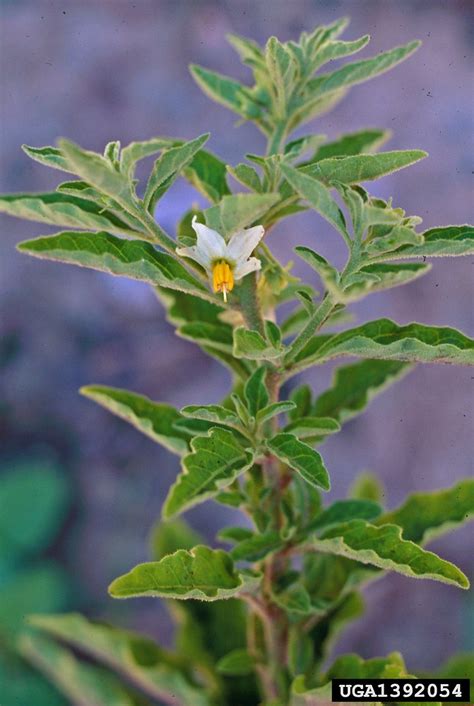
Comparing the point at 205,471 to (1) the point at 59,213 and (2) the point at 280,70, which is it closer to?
(1) the point at 59,213

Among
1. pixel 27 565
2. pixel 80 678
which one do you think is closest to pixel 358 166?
pixel 80 678

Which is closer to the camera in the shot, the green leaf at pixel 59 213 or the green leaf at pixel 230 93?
the green leaf at pixel 59 213

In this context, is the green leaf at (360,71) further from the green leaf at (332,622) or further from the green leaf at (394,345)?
the green leaf at (332,622)

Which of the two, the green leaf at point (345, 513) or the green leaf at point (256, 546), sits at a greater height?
the green leaf at point (345, 513)

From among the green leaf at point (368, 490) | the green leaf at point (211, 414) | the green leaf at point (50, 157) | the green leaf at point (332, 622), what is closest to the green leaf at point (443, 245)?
the green leaf at point (211, 414)

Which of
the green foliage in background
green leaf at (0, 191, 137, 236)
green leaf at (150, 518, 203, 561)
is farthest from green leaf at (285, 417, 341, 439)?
the green foliage in background

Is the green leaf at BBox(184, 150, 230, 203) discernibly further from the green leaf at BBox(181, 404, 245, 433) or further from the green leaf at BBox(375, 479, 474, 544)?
the green leaf at BBox(375, 479, 474, 544)

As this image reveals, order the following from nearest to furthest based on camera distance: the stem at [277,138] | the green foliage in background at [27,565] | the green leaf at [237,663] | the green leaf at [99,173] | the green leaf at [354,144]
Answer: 1. the green leaf at [99,173]
2. the stem at [277,138]
3. the green leaf at [354,144]
4. the green leaf at [237,663]
5. the green foliage in background at [27,565]
